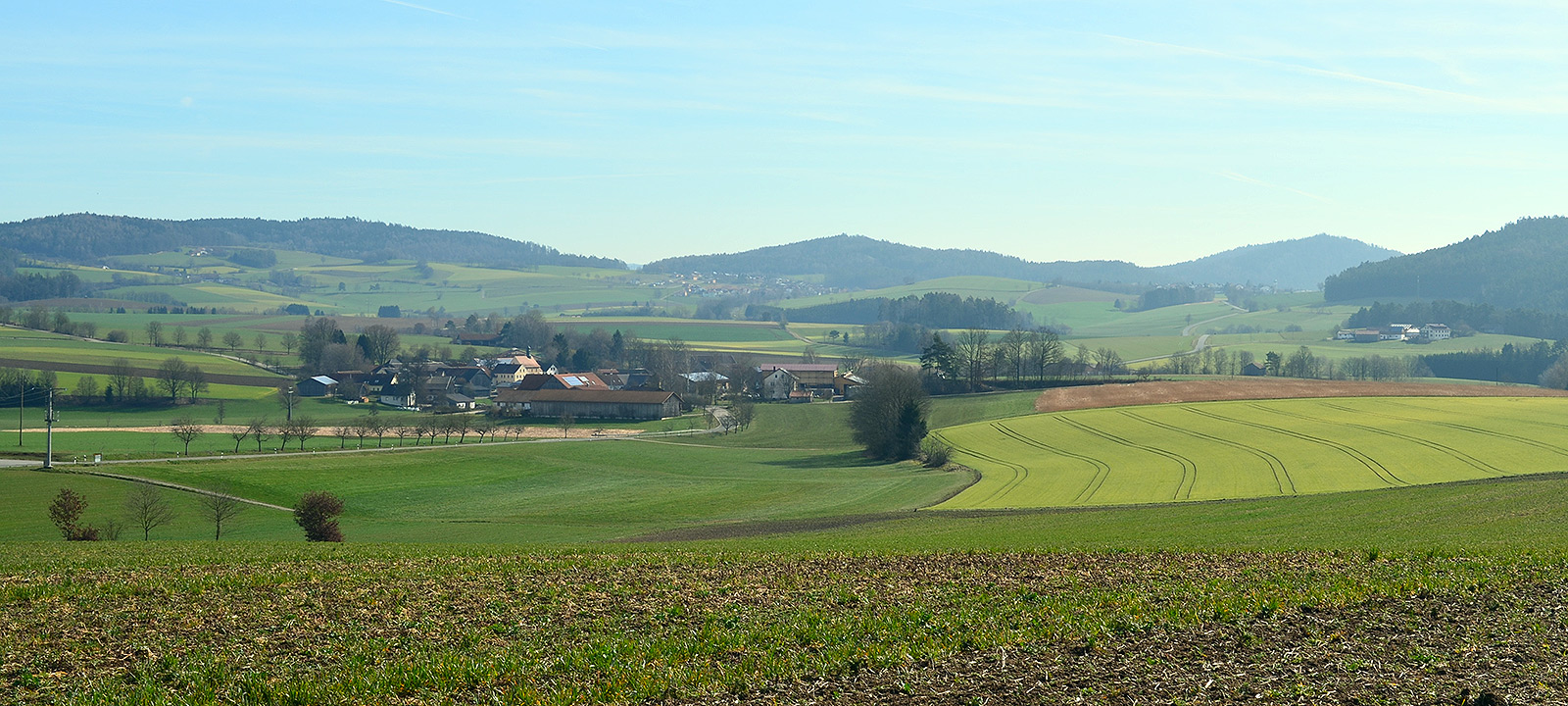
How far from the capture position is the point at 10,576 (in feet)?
59.4

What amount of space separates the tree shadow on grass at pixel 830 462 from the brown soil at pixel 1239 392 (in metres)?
21.9

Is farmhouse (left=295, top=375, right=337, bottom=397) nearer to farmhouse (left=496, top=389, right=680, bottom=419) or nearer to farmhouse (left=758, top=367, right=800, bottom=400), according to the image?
farmhouse (left=496, top=389, right=680, bottom=419)

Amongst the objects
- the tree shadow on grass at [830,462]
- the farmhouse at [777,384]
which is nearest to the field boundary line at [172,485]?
the tree shadow on grass at [830,462]

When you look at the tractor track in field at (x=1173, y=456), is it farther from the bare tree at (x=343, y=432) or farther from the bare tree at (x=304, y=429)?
the bare tree at (x=304, y=429)

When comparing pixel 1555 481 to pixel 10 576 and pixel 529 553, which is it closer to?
pixel 529 553

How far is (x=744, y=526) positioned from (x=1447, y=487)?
89.1ft

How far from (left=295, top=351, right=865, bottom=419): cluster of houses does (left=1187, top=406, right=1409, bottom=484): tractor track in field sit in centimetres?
5493

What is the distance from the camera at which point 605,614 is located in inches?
582

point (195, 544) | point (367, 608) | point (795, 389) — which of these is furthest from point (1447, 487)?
point (795, 389)

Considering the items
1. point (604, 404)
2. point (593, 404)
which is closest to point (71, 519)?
point (593, 404)

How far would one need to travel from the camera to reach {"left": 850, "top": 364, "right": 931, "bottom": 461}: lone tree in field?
77062 mm

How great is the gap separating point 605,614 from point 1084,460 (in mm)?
55061

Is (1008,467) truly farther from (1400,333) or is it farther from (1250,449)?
(1400,333)

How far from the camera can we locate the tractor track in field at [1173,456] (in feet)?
163
